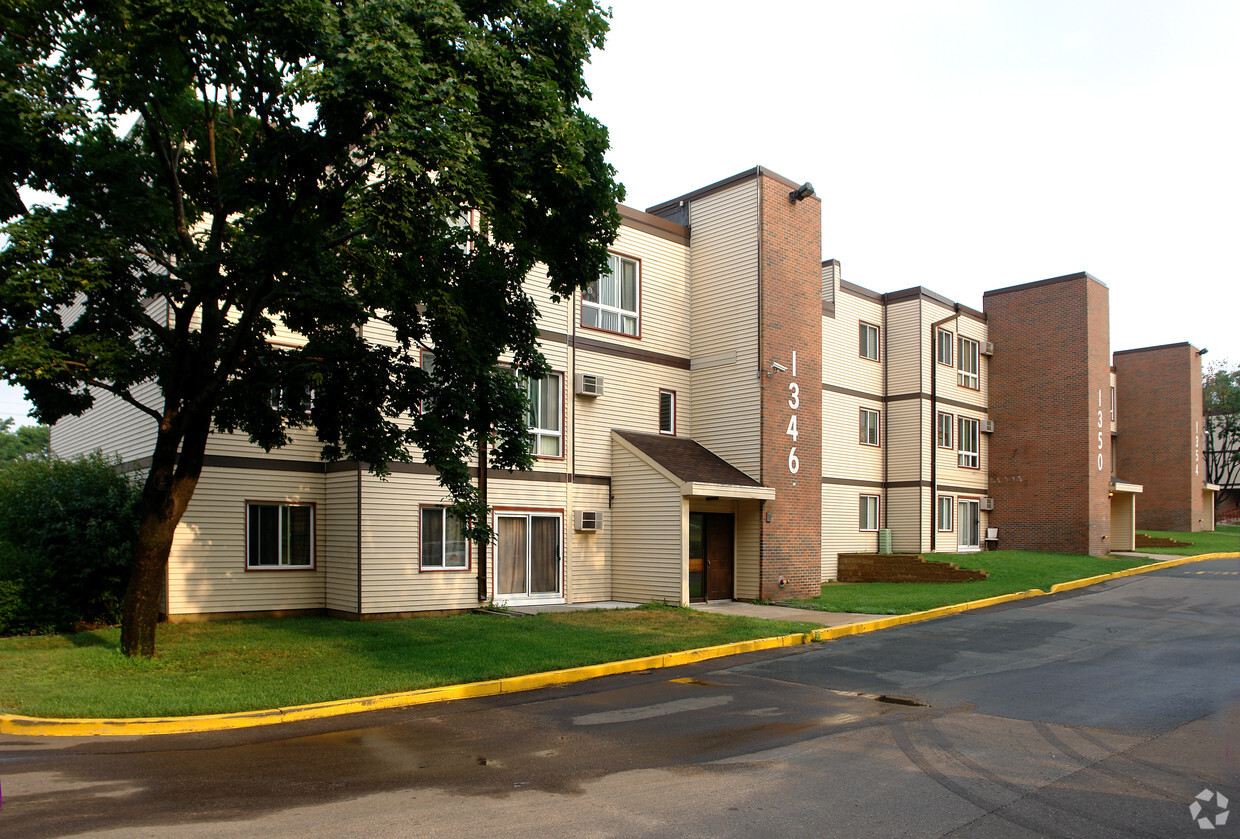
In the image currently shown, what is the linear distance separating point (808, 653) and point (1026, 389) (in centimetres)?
2488

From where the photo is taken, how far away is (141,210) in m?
11.4

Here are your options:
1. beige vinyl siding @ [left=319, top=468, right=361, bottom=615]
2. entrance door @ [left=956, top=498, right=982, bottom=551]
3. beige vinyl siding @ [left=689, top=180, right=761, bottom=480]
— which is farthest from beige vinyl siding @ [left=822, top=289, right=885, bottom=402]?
beige vinyl siding @ [left=319, top=468, right=361, bottom=615]

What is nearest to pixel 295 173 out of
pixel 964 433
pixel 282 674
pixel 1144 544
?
pixel 282 674

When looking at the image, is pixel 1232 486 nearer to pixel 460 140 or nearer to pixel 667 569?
pixel 667 569

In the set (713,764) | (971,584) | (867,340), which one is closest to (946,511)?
(867,340)

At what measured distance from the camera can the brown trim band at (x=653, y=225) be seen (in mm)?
21650

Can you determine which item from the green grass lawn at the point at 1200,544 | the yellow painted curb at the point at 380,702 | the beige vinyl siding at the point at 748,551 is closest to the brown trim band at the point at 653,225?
the beige vinyl siding at the point at 748,551

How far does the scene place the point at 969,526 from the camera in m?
34.1

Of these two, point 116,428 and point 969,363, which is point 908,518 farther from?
point 116,428

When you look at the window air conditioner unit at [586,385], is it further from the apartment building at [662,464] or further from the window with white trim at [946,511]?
the window with white trim at [946,511]

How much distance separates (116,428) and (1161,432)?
48495 millimetres

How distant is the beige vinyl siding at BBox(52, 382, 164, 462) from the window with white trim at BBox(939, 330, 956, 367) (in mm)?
26388

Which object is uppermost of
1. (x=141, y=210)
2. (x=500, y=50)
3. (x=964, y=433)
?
(x=500, y=50)

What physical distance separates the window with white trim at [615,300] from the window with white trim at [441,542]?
19.2 feet
